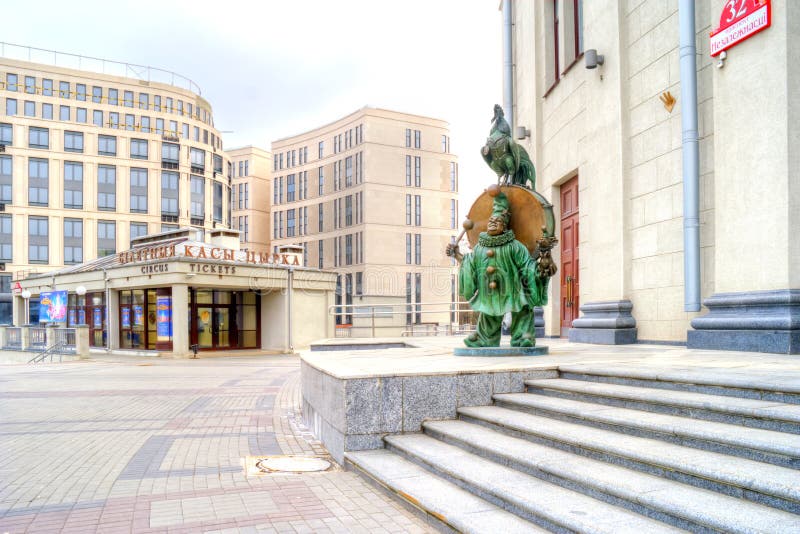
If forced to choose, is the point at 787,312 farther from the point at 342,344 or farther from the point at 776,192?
the point at 342,344

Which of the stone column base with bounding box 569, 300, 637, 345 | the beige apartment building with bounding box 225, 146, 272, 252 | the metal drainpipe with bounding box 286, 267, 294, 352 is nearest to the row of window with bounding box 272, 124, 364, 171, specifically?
the beige apartment building with bounding box 225, 146, 272, 252

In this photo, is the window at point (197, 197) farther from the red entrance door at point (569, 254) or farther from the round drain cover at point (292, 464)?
the round drain cover at point (292, 464)

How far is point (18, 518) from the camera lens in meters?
4.88

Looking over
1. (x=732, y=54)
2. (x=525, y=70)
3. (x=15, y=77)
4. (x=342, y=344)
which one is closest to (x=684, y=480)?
(x=732, y=54)

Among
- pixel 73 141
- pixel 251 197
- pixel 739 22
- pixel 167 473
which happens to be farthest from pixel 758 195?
pixel 251 197

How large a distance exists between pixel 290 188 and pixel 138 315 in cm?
5194

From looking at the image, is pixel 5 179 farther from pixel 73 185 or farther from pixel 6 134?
pixel 73 185

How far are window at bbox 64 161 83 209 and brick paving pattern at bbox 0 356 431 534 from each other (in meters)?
58.8

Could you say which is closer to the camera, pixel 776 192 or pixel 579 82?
pixel 776 192

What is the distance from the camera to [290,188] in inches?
3270

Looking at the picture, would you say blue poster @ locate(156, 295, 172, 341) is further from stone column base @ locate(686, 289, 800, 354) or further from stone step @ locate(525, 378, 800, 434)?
stone step @ locate(525, 378, 800, 434)

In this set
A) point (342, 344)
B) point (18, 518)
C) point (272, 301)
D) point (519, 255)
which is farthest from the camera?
point (272, 301)

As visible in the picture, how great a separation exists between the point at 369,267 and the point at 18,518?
64.2 meters

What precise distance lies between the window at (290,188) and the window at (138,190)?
65.0 ft
